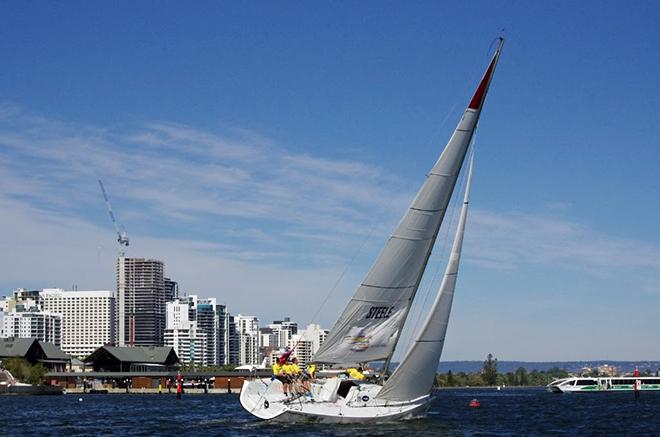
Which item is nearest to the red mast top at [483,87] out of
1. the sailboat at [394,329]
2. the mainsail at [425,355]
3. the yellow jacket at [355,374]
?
the sailboat at [394,329]

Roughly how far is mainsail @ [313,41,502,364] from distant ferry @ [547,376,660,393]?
110105mm

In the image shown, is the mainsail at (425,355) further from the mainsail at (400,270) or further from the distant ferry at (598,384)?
the distant ferry at (598,384)

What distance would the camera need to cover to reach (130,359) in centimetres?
17800

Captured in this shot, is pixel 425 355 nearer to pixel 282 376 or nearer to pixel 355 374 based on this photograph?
pixel 355 374

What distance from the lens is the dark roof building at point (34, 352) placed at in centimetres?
17038

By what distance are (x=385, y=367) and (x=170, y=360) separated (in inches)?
5683

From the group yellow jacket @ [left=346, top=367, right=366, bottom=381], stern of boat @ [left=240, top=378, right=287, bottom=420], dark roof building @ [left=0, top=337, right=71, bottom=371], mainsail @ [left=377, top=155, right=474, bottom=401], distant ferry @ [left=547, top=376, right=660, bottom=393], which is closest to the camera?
mainsail @ [left=377, top=155, right=474, bottom=401]

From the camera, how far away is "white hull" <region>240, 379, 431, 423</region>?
43906 millimetres

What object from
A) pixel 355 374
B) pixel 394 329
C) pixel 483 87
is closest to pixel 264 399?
pixel 355 374

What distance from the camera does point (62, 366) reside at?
18288 cm

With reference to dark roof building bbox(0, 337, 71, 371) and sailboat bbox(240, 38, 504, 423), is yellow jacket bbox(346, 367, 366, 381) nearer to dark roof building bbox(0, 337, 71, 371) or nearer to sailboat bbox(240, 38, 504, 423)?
sailboat bbox(240, 38, 504, 423)

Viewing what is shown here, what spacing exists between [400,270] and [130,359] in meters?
140

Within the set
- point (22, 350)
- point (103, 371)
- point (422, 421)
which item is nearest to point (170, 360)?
point (103, 371)

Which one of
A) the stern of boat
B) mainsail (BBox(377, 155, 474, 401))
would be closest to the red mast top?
mainsail (BBox(377, 155, 474, 401))
